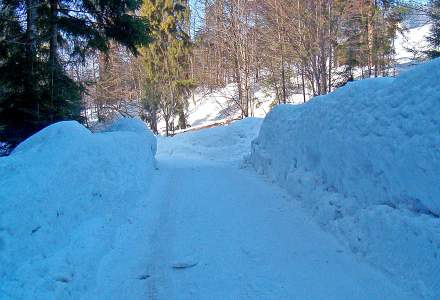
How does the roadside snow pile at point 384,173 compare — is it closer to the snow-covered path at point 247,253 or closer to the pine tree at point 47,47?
the snow-covered path at point 247,253

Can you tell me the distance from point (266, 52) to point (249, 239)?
64.5 feet

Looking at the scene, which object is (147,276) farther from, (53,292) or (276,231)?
(276,231)

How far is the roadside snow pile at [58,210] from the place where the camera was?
380 centimetres

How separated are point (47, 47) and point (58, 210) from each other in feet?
27.0

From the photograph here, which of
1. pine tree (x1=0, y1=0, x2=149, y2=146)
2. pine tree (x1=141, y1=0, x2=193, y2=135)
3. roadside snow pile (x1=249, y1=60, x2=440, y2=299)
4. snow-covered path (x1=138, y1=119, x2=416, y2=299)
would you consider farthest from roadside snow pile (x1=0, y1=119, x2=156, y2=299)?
pine tree (x1=141, y1=0, x2=193, y2=135)

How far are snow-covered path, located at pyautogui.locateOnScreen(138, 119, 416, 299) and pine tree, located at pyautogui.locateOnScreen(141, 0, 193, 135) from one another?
21727 millimetres

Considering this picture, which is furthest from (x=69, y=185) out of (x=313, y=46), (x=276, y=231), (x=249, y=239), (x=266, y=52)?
(x=266, y=52)

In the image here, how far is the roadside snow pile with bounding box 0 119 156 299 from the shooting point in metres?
3.80

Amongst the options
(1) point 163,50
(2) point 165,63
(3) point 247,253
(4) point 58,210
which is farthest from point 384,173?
(1) point 163,50

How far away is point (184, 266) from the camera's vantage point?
178 inches

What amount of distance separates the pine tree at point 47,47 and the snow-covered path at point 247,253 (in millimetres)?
4293

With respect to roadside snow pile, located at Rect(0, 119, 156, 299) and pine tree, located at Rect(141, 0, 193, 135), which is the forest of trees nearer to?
pine tree, located at Rect(141, 0, 193, 135)

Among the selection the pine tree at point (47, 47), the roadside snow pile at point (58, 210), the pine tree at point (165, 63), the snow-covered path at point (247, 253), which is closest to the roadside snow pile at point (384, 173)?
the snow-covered path at point (247, 253)

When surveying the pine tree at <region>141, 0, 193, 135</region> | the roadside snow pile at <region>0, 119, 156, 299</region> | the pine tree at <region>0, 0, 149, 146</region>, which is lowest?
the roadside snow pile at <region>0, 119, 156, 299</region>
